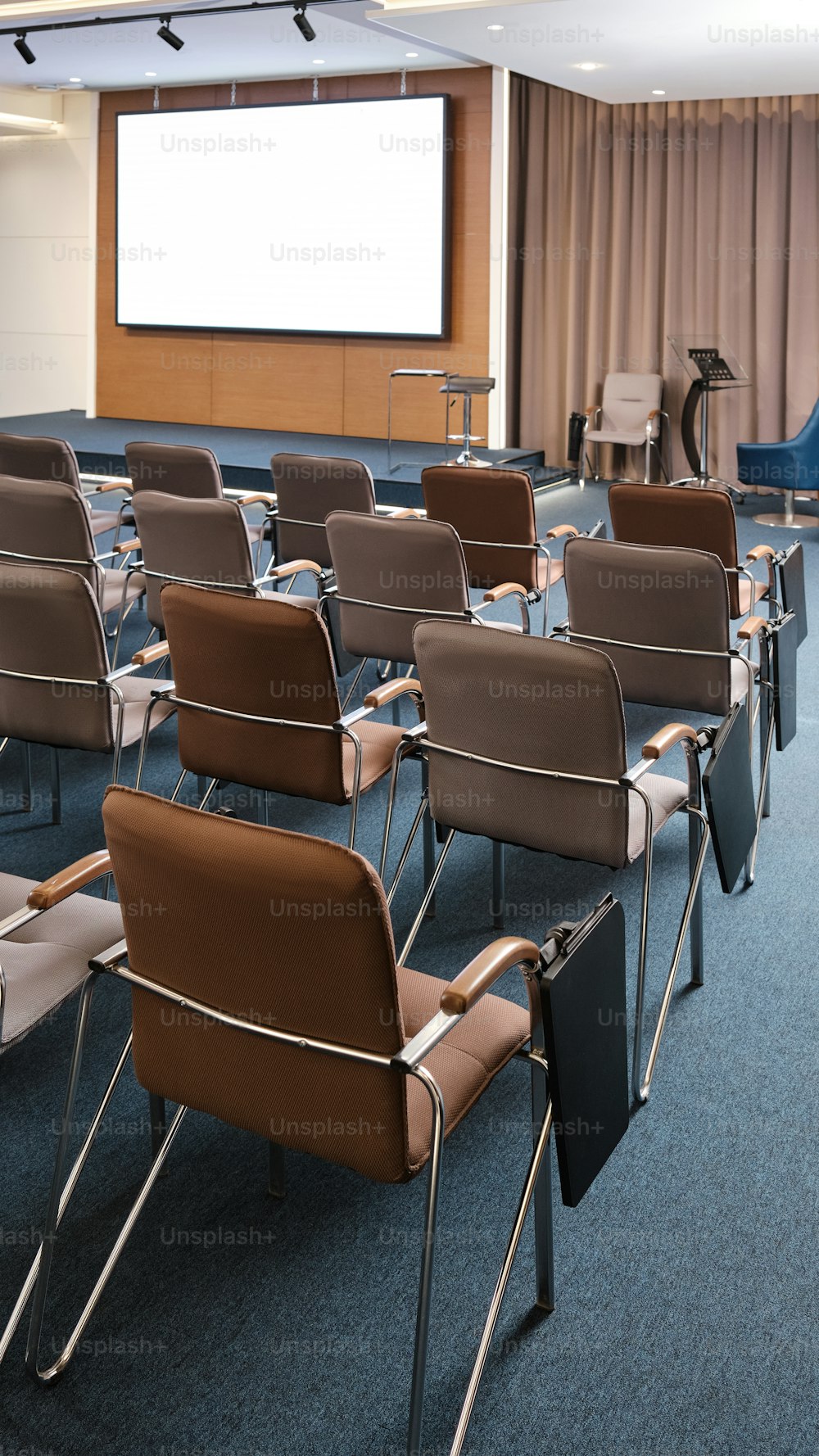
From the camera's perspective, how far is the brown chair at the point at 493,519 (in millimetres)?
5098

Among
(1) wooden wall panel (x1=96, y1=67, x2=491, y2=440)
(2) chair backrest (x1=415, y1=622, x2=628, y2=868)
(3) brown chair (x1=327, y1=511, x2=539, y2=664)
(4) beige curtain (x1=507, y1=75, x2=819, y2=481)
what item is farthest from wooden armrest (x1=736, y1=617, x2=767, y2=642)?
(1) wooden wall panel (x1=96, y1=67, x2=491, y2=440)

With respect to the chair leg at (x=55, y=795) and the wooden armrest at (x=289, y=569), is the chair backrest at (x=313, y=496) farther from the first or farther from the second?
the chair leg at (x=55, y=795)

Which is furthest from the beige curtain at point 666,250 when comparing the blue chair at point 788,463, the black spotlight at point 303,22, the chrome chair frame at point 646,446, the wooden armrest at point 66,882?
the wooden armrest at point 66,882

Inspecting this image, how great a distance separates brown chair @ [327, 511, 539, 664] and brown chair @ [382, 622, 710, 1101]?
117cm

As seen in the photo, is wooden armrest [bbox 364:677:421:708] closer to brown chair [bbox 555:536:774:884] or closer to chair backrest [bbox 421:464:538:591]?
brown chair [bbox 555:536:774:884]

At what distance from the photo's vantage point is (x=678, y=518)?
4570 mm

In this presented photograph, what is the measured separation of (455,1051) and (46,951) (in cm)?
77

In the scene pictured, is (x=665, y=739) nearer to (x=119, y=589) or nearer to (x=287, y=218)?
(x=119, y=589)

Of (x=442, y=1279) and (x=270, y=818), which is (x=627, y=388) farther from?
(x=442, y=1279)

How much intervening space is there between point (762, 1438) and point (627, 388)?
9.27 meters

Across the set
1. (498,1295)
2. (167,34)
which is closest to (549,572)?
(498,1295)

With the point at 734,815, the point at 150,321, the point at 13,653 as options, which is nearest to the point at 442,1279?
the point at 734,815

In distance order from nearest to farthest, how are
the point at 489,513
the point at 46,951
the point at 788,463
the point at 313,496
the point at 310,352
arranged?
1. the point at 46,951
2. the point at 489,513
3. the point at 313,496
4. the point at 788,463
5. the point at 310,352

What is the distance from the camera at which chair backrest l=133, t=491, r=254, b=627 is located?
4.26 m
